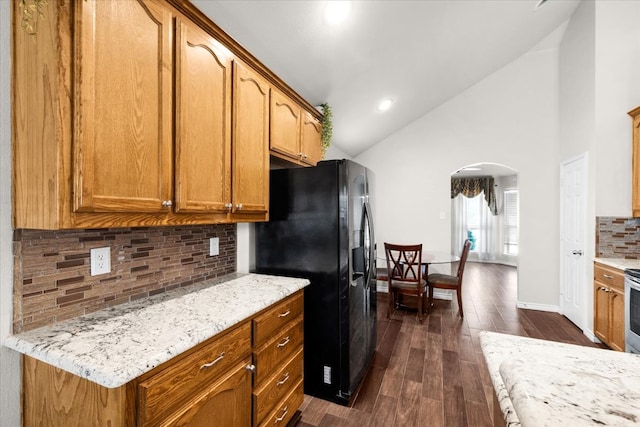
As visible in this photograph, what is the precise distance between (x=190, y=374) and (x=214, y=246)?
103cm

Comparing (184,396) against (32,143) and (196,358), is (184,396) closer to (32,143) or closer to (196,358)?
(196,358)

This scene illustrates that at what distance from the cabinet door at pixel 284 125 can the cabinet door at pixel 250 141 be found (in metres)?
0.09

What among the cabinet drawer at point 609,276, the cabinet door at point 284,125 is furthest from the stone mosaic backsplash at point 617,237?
the cabinet door at point 284,125

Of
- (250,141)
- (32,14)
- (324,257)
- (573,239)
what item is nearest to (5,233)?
(32,14)

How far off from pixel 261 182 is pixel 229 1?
1058 millimetres

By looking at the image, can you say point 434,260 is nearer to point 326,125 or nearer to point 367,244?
point 367,244

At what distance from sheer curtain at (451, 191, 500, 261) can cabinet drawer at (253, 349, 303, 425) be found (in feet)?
25.0

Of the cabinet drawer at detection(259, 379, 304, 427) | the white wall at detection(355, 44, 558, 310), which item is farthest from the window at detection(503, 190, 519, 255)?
the cabinet drawer at detection(259, 379, 304, 427)

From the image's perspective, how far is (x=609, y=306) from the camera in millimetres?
2713

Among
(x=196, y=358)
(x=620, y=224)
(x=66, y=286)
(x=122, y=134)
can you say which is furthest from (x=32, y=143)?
(x=620, y=224)

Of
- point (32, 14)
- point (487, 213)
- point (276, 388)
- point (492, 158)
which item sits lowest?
point (276, 388)

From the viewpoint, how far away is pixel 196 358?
1073 millimetres

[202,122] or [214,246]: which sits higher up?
[202,122]

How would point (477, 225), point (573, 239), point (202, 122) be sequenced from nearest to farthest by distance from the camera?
1. point (202, 122)
2. point (573, 239)
3. point (477, 225)
